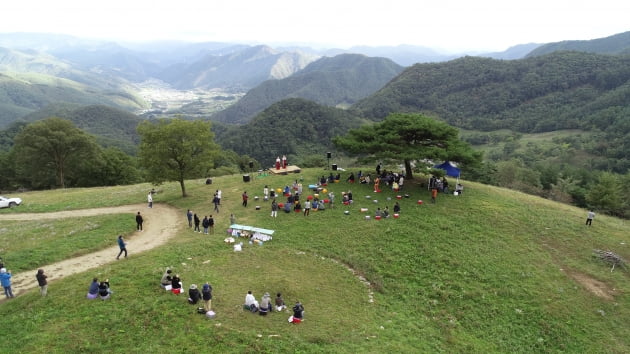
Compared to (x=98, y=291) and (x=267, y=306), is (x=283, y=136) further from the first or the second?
(x=267, y=306)

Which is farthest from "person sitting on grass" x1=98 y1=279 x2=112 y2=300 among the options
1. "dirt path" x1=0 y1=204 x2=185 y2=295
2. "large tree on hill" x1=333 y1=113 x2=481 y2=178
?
"large tree on hill" x1=333 y1=113 x2=481 y2=178

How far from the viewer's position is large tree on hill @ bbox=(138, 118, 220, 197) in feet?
121

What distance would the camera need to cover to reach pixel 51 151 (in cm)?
5797

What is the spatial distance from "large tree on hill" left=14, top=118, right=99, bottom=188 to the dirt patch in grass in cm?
7002

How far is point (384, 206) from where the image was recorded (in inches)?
1303

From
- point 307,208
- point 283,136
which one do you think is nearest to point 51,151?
point 307,208

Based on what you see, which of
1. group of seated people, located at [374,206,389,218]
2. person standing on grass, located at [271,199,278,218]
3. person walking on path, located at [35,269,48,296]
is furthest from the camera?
person standing on grass, located at [271,199,278,218]

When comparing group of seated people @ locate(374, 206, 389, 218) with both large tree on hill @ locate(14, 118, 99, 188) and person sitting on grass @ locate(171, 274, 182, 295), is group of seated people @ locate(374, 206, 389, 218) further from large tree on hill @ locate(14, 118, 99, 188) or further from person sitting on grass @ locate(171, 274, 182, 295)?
large tree on hill @ locate(14, 118, 99, 188)

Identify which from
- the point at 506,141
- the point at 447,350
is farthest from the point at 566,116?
the point at 447,350

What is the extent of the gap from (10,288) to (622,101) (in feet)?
767

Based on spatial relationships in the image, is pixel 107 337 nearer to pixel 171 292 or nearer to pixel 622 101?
pixel 171 292

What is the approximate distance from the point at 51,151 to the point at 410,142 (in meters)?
58.7

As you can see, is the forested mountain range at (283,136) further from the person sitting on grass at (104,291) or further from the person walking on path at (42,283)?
the person sitting on grass at (104,291)

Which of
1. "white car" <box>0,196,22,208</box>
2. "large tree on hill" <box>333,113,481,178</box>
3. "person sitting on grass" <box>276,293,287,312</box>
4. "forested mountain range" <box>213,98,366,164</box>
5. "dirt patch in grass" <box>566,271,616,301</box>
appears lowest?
"forested mountain range" <box>213,98,366,164</box>
